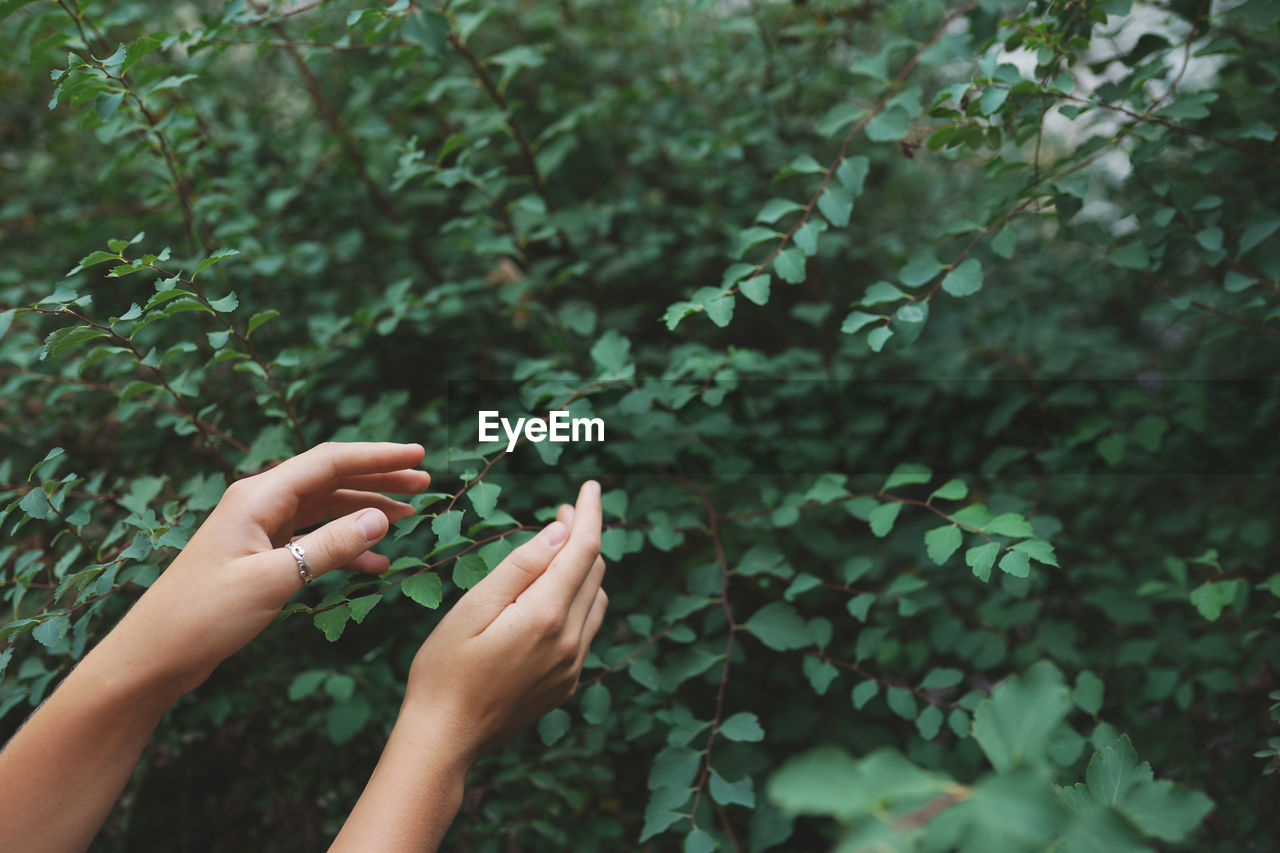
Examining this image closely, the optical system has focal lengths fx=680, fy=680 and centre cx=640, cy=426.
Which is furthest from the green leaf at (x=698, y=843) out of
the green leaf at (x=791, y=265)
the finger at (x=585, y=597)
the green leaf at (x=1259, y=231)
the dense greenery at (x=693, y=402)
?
the green leaf at (x=1259, y=231)

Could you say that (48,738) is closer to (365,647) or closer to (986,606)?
(365,647)

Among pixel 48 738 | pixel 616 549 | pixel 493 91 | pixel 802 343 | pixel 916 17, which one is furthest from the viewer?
pixel 802 343

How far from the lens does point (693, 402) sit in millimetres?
1653

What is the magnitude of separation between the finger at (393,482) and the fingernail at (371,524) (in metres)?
0.18

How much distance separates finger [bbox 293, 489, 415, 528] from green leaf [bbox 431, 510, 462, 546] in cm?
10

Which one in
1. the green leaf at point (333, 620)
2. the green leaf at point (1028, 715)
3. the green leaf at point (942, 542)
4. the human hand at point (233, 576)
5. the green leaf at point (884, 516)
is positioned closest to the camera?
the green leaf at point (1028, 715)

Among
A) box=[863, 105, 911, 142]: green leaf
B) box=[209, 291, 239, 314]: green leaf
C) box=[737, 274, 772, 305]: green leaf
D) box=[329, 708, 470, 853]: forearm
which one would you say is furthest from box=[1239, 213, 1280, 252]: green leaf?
box=[209, 291, 239, 314]: green leaf

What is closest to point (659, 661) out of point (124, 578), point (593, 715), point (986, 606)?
point (593, 715)

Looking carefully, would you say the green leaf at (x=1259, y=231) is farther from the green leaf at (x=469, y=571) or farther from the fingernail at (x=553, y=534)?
the green leaf at (x=469, y=571)

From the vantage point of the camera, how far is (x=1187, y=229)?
1341 millimetres

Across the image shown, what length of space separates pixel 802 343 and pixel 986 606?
1.00m

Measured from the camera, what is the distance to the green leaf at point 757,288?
1.18 m

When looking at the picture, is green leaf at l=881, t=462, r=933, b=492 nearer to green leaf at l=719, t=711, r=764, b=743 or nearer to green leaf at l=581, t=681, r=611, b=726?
green leaf at l=719, t=711, r=764, b=743

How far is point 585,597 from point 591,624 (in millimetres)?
78
